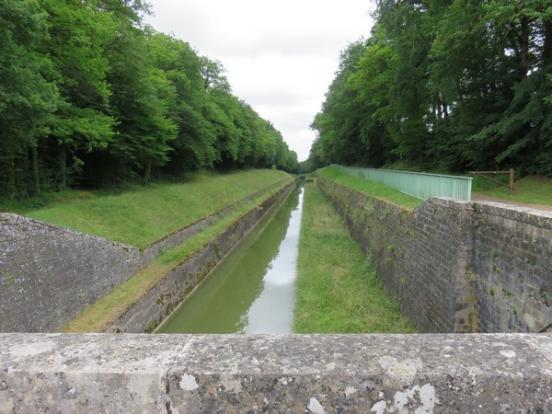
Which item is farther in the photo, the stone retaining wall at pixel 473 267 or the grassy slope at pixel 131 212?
the grassy slope at pixel 131 212

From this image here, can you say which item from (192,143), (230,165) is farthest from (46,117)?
(230,165)

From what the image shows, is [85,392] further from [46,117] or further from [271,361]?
[46,117]

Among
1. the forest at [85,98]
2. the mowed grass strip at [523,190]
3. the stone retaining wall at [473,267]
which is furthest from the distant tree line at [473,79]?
the forest at [85,98]

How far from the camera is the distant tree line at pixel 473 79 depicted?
1186 cm

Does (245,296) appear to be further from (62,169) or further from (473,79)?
(473,79)

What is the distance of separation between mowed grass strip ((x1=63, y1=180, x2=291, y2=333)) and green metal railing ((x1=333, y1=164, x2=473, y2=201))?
7.58 metres

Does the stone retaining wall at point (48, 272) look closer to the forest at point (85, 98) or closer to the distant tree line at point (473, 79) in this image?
the forest at point (85, 98)

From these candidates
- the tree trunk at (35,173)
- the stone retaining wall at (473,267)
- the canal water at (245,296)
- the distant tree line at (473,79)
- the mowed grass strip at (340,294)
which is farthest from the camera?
the tree trunk at (35,173)

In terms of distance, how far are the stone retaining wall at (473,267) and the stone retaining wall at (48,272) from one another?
7336mm

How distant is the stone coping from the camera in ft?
4.00

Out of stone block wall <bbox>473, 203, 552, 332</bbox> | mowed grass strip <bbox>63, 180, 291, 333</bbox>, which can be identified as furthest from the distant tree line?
mowed grass strip <bbox>63, 180, 291, 333</bbox>

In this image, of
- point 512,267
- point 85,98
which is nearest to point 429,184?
point 512,267

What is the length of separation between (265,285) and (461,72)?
40.2ft

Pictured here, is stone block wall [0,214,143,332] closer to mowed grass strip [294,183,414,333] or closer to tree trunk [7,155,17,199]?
mowed grass strip [294,183,414,333]
